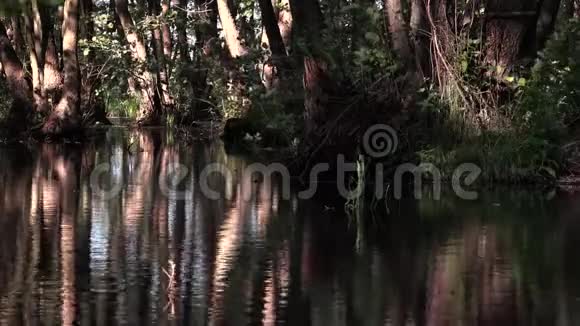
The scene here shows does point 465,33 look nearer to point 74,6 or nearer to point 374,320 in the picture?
point 374,320

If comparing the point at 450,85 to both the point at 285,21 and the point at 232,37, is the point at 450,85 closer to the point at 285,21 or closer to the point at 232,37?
→ the point at 285,21

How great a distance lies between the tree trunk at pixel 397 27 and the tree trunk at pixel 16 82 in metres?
14.6

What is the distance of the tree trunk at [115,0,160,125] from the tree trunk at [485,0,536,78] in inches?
816

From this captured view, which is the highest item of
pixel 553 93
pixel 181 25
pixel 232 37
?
pixel 181 25

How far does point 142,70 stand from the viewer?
36.8 metres

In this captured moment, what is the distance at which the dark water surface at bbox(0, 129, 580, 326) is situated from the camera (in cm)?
711

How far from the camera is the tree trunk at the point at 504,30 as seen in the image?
55.9 feet

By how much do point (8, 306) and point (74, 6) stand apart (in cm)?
2223

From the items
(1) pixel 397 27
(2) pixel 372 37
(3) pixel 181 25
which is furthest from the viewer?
(3) pixel 181 25

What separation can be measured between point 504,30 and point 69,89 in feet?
46.0

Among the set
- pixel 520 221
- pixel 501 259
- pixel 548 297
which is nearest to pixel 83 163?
pixel 520 221
